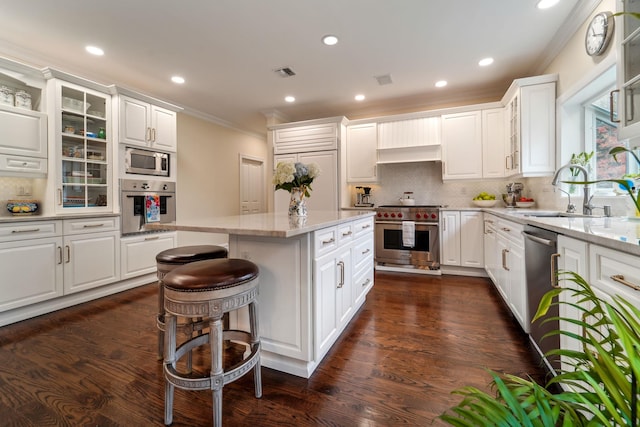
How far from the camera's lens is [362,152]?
4645mm

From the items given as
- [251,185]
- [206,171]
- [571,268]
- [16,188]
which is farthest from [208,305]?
[251,185]

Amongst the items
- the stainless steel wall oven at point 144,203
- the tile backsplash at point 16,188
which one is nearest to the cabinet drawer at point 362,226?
the stainless steel wall oven at point 144,203

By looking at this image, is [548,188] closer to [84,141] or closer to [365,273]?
[365,273]

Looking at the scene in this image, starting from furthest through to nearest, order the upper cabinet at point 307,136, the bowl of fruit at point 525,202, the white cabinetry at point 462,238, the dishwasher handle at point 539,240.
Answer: the upper cabinet at point 307,136
the white cabinetry at point 462,238
the bowl of fruit at point 525,202
the dishwasher handle at point 539,240

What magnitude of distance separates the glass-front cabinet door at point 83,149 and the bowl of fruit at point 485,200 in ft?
15.8

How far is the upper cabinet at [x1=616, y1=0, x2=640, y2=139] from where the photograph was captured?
142cm

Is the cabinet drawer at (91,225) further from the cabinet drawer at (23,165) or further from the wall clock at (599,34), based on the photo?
the wall clock at (599,34)

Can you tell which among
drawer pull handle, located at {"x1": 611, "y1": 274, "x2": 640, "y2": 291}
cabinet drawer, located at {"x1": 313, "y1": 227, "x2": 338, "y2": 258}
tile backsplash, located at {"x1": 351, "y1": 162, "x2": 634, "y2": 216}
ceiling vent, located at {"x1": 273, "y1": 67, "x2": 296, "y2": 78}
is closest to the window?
tile backsplash, located at {"x1": 351, "y1": 162, "x2": 634, "y2": 216}

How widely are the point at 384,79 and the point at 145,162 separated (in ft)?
10.9

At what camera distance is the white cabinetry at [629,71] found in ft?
4.65

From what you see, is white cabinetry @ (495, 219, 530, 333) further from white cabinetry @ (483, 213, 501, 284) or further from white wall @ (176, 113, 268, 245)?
white wall @ (176, 113, 268, 245)

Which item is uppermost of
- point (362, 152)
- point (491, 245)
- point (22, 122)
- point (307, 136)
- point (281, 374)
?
point (307, 136)

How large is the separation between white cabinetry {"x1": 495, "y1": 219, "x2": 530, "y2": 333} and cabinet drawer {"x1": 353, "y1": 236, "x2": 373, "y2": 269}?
1240 mm

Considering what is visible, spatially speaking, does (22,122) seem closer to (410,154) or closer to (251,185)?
(251,185)
